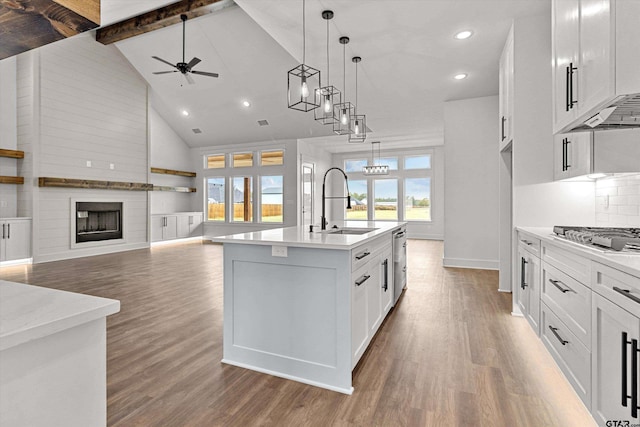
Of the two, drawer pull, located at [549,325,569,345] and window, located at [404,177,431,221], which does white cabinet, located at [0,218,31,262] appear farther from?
window, located at [404,177,431,221]

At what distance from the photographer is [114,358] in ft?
8.13

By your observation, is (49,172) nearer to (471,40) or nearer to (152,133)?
(152,133)

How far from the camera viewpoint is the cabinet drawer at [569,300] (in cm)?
168

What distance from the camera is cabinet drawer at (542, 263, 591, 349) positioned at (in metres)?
1.68

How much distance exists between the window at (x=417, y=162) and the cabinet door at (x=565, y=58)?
896cm

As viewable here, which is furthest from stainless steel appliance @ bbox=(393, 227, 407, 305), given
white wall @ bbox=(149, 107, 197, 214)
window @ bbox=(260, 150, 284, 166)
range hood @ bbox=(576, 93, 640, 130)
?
white wall @ bbox=(149, 107, 197, 214)

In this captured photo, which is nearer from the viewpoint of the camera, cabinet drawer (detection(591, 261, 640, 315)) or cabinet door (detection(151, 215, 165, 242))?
cabinet drawer (detection(591, 261, 640, 315))

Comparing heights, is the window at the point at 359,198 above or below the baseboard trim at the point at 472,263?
above

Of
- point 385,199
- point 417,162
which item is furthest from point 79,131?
point 417,162

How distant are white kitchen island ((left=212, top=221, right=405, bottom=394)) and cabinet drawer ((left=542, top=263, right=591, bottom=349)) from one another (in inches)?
→ 47.6

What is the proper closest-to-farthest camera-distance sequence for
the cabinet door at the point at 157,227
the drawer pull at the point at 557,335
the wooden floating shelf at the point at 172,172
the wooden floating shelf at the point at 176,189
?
the drawer pull at the point at 557,335 → the cabinet door at the point at 157,227 → the wooden floating shelf at the point at 172,172 → the wooden floating shelf at the point at 176,189

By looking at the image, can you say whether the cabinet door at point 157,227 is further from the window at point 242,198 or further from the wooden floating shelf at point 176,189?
the window at point 242,198

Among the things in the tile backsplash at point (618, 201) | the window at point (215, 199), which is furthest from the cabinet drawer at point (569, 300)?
the window at point (215, 199)

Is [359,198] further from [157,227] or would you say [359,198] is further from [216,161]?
[157,227]
